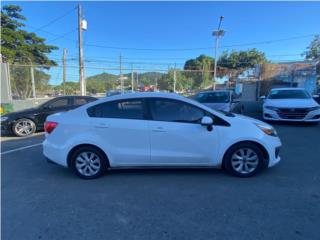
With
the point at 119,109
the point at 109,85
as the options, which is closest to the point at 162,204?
the point at 119,109

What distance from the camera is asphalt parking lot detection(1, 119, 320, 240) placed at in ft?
8.50

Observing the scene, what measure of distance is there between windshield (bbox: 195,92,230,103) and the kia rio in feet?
17.2

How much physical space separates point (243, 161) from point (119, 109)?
2420 millimetres

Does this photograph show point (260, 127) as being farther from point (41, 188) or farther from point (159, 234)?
point (41, 188)

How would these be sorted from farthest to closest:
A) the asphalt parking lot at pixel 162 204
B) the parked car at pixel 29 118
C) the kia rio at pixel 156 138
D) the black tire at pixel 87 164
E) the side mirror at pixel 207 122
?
the parked car at pixel 29 118 < the black tire at pixel 87 164 < the kia rio at pixel 156 138 < the side mirror at pixel 207 122 < the asphalt parking lot at pixel 162 204

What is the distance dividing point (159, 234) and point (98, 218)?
0.84 metres

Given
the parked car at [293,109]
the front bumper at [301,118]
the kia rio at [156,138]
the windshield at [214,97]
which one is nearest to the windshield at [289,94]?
the parked car at [293,109]

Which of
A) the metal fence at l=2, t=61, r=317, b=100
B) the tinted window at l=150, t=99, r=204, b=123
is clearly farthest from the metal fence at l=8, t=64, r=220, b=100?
the tinted window at l=150, t=99, r=204, b=123

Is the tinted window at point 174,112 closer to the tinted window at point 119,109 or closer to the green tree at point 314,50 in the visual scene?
the tinted window at point 119,109

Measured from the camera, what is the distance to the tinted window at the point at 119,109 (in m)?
4.05

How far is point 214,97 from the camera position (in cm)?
958

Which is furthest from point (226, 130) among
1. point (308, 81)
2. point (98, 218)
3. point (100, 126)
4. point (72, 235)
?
point (308, 81)

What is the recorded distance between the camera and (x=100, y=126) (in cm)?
402

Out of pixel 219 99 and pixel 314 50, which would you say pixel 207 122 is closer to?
pixel 219 99
